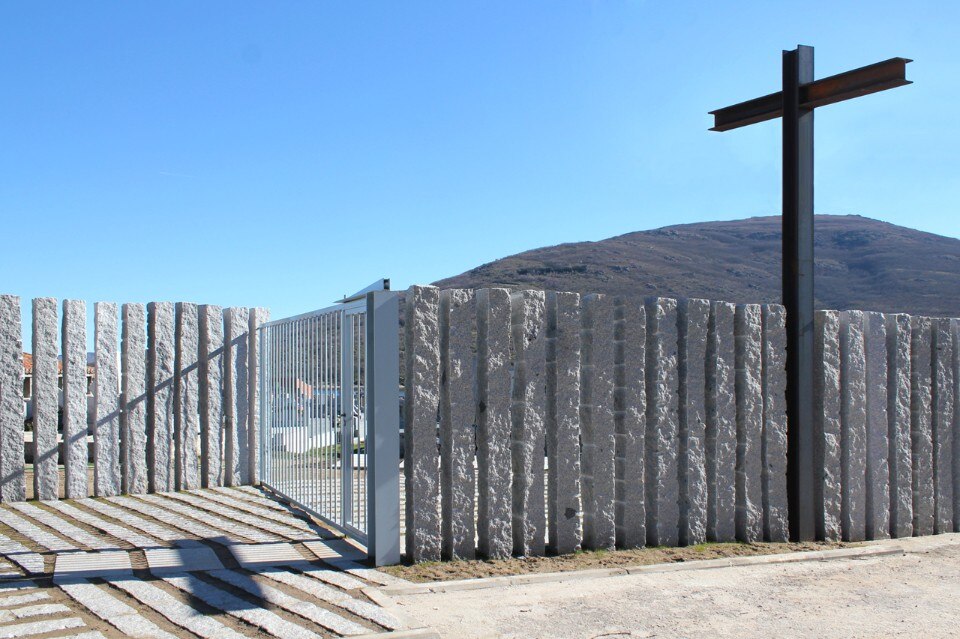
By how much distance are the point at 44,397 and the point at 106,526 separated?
259cm

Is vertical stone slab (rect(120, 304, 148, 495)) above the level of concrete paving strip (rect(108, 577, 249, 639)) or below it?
above

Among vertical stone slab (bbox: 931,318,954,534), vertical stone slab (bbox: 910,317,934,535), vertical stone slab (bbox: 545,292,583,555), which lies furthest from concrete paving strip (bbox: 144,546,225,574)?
vertical stone slab (bbox: 931,318,954,534)

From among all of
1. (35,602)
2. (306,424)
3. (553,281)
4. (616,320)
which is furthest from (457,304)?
(553,281)

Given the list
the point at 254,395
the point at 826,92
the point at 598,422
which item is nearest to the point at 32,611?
the point at 598,422

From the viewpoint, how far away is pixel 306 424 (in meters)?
8.75

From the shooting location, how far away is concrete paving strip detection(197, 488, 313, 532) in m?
8.17

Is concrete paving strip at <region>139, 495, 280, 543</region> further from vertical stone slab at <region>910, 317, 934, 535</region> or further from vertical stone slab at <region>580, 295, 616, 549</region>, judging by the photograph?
vertical stone slab at <region>910, 317, 934, 535</region>

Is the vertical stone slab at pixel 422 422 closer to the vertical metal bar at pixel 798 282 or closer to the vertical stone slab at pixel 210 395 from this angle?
the vertical metal bar at pixel 798 282

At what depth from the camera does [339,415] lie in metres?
7.60

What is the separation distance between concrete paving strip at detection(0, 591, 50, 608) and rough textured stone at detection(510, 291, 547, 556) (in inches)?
142

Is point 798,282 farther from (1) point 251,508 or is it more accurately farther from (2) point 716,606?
(1) point 251,508

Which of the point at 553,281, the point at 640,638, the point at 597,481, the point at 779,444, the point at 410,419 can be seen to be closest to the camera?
the point at 640,638

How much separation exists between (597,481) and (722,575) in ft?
4.24

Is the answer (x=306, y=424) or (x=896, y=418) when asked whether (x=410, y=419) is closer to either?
(x=306, y=424)
